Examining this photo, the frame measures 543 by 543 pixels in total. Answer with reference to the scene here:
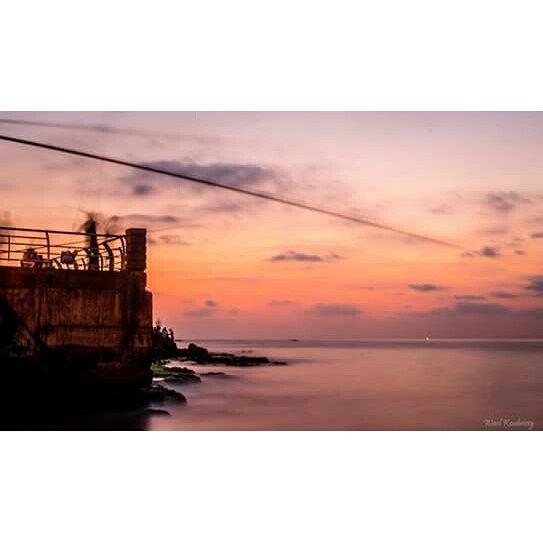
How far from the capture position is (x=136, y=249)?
36.1 feet

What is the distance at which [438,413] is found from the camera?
32.0 feet

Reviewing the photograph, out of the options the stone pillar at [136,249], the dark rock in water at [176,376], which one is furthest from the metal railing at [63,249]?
the dark rock in water at [176,376]

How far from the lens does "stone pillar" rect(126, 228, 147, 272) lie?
34.8 ft

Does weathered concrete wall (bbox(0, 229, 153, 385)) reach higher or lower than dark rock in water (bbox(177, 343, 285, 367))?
higher

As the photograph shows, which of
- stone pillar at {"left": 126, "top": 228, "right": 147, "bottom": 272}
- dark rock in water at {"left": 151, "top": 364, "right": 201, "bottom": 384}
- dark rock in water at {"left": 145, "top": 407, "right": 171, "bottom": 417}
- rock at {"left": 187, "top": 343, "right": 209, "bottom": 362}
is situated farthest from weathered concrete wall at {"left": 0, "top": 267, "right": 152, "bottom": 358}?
rock at {"left": 187, "top": 343, "right": 209, "bottom": 362}

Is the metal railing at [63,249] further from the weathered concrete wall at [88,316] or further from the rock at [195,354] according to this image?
the rock at [195,354]

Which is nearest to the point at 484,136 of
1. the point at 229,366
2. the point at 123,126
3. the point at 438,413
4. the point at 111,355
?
the point at 438,413

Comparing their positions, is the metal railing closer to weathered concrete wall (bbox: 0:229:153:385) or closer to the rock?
weathered concrete wall (bbox: 0:229:153:385)

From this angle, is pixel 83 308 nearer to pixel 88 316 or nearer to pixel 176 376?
pixel 88 316

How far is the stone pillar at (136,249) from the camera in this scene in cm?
1062

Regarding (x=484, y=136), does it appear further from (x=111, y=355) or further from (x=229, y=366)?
(x=229, y=366)

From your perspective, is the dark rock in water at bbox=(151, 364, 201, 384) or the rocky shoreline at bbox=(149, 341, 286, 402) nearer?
the rocky shoreline at bbox=(149, 341, 286, 402)

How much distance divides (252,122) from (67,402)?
4.87m

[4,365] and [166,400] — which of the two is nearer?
[4,365]
